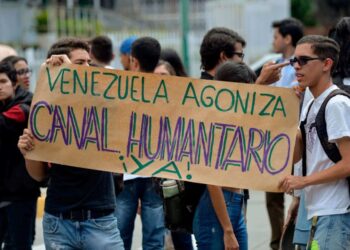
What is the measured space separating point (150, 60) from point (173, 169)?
2.15 m

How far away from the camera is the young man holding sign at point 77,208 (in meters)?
5.19

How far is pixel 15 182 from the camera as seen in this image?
6598 millimetres

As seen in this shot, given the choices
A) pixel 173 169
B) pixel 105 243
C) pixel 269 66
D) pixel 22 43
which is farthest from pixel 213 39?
pixel 22 43

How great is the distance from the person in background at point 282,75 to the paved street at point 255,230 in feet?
0.78

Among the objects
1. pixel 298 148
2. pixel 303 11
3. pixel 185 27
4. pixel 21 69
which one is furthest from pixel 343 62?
pixel 303 11

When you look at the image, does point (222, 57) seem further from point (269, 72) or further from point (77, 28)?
point (77, 28)

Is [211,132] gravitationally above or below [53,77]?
below

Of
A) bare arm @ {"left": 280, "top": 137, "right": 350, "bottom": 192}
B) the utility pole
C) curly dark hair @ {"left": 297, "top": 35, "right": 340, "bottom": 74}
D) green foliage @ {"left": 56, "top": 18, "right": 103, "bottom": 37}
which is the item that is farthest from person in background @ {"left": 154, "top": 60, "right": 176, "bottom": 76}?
green foliage @ {"left": 56, "top": 18, "right": 103, "bottom": 37}

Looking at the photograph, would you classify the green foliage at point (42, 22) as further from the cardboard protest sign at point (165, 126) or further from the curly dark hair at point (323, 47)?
the curly dark hair at point (323, 47)

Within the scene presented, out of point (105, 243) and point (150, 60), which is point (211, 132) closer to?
point (105, 243)

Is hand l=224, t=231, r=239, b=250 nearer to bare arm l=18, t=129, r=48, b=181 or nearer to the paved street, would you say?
bare arm l=18, t=129, r=48, b=181

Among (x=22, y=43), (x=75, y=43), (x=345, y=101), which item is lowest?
(x=345, y=101)

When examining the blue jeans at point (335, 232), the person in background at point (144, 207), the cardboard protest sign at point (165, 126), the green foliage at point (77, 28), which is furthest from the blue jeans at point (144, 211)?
the green foliage at point (77, 28)

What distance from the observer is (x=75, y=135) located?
5.32 m
